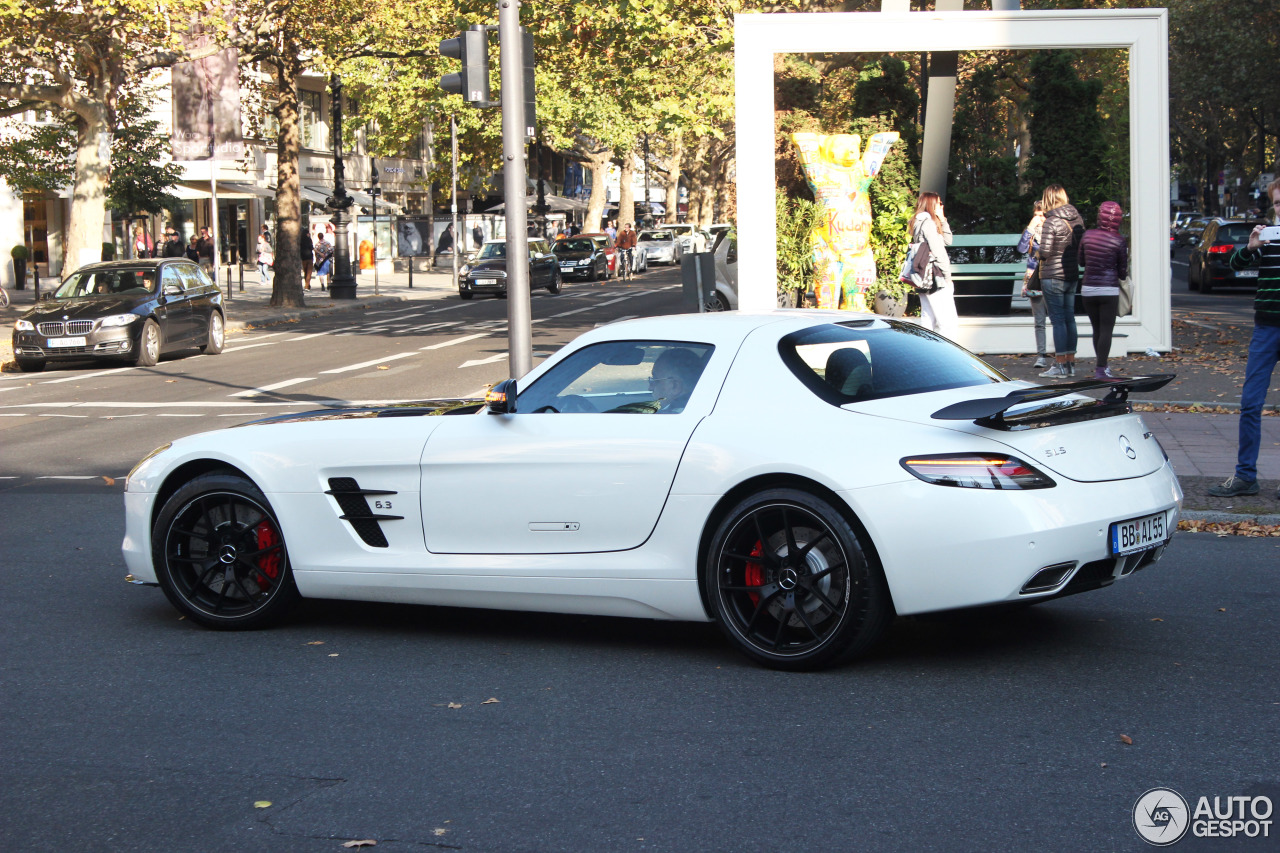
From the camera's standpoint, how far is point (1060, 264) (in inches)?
569

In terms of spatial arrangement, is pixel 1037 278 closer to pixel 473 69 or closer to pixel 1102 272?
pixel 1102 272

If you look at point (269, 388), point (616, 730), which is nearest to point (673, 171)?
point (269, 388)

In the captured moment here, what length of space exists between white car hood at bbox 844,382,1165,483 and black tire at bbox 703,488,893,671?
1.56 ft

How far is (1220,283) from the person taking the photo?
33.0m

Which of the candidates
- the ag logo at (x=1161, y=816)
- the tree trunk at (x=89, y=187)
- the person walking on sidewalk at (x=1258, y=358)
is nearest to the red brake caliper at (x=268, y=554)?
the ag logo at (x=1161, y=816)

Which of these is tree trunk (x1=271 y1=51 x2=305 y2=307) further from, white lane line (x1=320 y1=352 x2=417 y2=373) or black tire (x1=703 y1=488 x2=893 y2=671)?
black tire (x1=703 y1=488 x2=893 y2=671)

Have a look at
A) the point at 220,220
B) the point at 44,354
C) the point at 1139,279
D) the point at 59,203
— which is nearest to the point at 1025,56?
the point at 1139,279

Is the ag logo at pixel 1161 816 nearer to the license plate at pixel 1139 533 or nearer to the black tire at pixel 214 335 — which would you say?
the license plate at pixel 1139 533

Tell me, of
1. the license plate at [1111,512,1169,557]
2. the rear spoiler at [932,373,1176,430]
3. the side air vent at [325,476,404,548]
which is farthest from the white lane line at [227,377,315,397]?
the license plate at [1111,512,1169,557]

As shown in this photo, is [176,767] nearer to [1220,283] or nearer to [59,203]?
[1220,283]

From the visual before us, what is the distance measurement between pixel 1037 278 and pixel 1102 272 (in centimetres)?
151

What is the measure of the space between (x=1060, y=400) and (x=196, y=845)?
11.3ft

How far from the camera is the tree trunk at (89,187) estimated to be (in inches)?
1082

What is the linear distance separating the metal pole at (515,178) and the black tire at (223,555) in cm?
522
